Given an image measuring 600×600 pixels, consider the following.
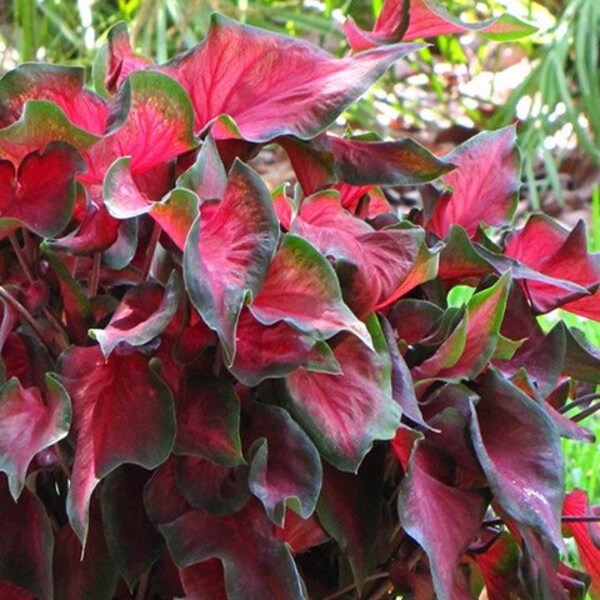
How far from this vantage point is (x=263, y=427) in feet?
1.79

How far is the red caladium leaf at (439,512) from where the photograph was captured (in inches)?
21.1

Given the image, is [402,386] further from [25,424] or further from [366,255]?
[25,424]

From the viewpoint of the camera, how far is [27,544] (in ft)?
1.80

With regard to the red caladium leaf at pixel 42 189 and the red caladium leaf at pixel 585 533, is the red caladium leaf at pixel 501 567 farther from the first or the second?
the red caladium leaf at pixel 42 189

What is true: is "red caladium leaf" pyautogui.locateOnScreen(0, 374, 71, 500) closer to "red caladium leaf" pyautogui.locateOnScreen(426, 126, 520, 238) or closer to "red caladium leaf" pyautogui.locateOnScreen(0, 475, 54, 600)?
"red caladium leaf" pyautogui.locateOnScreen(0, 475, 54, 600)

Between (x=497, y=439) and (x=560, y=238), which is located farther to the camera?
(x=560, y=238)

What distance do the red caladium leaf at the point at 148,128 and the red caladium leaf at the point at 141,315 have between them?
0.06m

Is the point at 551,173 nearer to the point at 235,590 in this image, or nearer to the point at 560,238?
the point at 560,238

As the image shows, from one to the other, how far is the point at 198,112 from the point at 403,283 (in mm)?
138

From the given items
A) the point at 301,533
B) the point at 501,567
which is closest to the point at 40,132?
the point at 301,533

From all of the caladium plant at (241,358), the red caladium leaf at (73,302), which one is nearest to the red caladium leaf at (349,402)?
the caladium plant at (241,358)

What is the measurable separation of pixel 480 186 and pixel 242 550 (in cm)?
27

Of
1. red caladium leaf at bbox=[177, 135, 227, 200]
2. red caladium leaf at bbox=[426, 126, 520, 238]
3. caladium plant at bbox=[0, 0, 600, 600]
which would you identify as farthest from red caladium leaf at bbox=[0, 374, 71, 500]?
red caladium leaf at bbox=[426, 126, 520, 238]

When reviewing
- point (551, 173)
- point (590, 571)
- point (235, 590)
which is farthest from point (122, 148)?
point (551, 173)
